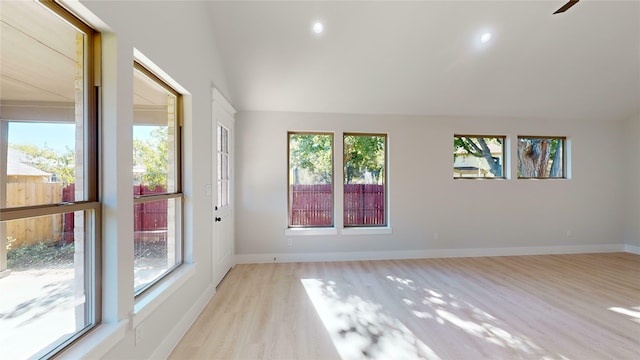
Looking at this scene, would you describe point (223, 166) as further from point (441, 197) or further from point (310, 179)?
point (441, 197)

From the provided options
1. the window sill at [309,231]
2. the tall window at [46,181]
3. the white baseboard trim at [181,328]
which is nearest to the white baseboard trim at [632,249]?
the window sill at [309,231]

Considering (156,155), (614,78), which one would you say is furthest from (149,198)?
(614,78)

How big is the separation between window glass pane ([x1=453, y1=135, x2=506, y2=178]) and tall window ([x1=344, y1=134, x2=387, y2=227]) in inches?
52.4

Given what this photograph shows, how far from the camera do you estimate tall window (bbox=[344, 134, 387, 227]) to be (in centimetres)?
449

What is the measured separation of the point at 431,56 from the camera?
3.42 m

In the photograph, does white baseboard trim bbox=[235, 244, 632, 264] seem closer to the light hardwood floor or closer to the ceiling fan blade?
the light hardwood floor

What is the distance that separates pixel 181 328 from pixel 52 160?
5.49ft

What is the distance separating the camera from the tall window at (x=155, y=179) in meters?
1.84

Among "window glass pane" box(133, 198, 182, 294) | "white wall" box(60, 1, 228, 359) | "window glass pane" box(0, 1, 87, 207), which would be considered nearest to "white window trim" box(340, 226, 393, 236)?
"white wall" box(60, 1, 228, 359)

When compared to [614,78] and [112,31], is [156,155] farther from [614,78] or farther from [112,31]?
[614,78]

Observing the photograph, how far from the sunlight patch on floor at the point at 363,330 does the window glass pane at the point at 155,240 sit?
4.94ft

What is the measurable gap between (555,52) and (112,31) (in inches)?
190

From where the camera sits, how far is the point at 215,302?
→ 285 cm

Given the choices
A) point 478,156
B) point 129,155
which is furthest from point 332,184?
point 129,155
